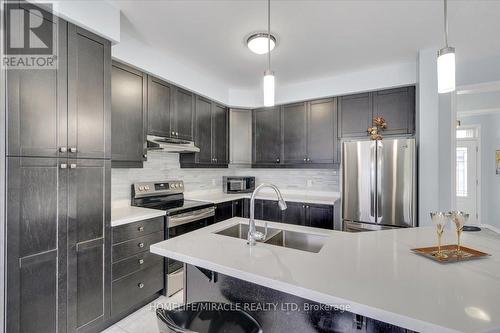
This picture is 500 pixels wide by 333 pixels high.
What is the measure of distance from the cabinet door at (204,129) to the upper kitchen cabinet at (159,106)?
0.53 m

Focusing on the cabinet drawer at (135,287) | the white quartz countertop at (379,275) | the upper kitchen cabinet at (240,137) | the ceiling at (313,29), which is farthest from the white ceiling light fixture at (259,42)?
the cabinet drawer at (135,287)

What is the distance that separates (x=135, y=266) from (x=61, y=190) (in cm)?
98

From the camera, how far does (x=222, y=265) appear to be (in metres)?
1.16

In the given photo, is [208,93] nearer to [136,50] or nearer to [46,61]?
[136,50]

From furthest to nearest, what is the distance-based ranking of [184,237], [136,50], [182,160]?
[182,160]
[136,50]
[184,237]

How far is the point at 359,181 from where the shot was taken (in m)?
3.00

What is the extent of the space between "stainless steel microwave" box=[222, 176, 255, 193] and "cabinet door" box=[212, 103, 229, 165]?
314 mm

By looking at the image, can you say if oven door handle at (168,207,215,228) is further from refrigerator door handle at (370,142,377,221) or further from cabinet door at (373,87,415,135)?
cabinet door at (373,87,415,135)

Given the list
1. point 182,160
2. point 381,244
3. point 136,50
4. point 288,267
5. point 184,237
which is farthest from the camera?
point 182,160

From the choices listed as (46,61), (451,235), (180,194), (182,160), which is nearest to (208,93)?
(182,160)

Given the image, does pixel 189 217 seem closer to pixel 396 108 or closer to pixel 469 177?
pixel 396 108

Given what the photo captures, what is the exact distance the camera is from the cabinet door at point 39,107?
4.80 feet

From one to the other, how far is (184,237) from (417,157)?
2.74m

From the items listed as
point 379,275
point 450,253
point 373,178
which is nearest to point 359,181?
point 373,178
